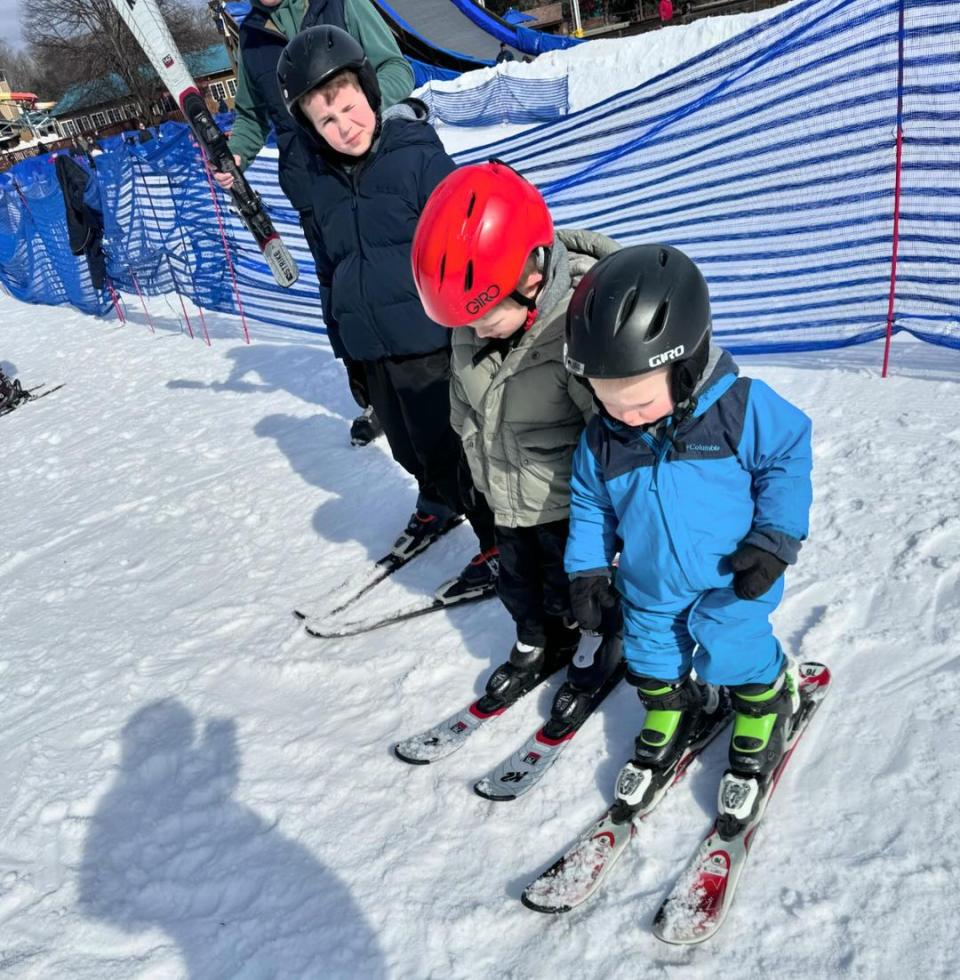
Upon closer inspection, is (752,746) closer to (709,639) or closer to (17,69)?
(709,639)

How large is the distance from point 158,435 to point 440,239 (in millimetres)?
5095

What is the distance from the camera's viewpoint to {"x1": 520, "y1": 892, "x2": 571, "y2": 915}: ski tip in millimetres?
1983

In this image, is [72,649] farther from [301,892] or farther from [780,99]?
[780,99]

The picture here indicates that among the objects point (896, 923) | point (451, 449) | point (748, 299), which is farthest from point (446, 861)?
point (748, 299)

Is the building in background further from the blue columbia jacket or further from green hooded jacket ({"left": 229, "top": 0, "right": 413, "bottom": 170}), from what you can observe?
the blue columbia jacket

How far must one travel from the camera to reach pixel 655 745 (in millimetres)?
2230

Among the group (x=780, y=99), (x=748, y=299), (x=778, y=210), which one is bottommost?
(x=748, y=299)

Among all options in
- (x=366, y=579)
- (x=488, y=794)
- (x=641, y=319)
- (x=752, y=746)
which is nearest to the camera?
(x=641, y=319)

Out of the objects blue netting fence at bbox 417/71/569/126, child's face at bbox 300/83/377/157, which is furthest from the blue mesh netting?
blue netting fence at bbox 417/71/569/126

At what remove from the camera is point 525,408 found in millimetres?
2217

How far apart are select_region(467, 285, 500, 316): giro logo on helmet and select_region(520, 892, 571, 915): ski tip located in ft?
5.36

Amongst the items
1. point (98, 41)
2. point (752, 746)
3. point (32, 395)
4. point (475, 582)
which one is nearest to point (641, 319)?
point (752, 746)

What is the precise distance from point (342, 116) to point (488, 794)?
7.99 ft

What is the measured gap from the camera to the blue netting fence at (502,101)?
18.8m
